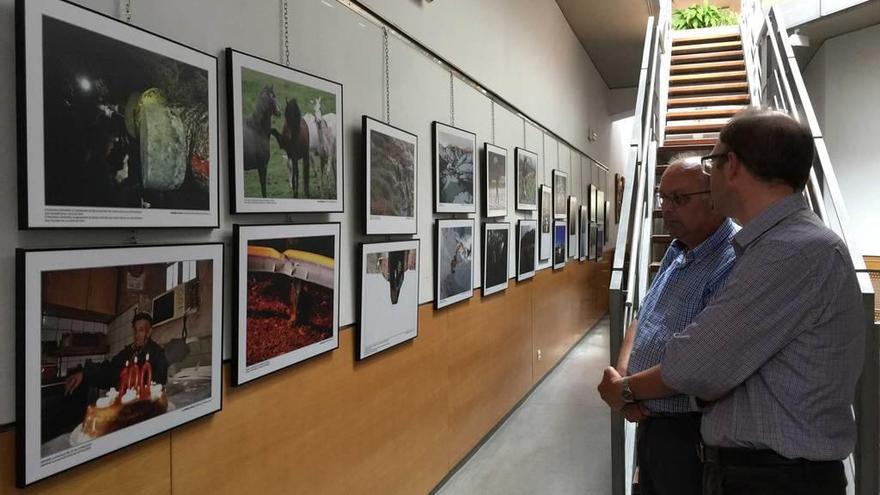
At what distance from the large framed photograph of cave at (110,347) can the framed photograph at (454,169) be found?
91.6 inches

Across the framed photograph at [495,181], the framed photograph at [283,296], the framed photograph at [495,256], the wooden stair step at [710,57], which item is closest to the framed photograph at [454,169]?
the framed photograph at [495,181]

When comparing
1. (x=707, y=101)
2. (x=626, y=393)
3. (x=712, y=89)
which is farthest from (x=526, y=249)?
(x=626, y=393)

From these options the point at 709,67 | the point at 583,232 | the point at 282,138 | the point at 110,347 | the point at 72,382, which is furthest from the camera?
the point at 583,232

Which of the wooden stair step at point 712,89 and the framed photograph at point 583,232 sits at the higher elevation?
the wooden stair step at point 712,89

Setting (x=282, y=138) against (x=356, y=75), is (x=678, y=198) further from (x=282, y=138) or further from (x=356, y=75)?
(x=356, y=75)

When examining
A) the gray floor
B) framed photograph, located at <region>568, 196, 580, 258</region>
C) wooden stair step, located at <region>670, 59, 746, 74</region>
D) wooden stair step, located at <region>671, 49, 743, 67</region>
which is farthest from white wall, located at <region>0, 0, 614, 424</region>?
wooden stair step, located at <region>671, 49, 743, 67</region>

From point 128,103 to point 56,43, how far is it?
0.88 ft

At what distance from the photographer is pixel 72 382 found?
1768 mm

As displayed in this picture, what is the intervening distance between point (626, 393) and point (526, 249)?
489cm

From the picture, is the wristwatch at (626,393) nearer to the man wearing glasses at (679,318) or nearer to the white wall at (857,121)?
the man wearing glasses at (679,318)

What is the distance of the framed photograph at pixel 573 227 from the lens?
30.5 feet

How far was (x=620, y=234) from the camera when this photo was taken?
3291 mm

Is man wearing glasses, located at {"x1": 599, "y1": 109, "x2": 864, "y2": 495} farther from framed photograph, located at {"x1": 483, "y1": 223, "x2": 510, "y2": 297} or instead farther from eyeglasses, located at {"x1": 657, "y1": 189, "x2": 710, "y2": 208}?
framed photograph, located at {"x1": 483, "y1": 223, "x2": 510, "y2": 297}

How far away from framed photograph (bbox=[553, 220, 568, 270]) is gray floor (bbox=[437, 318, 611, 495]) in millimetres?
1616
